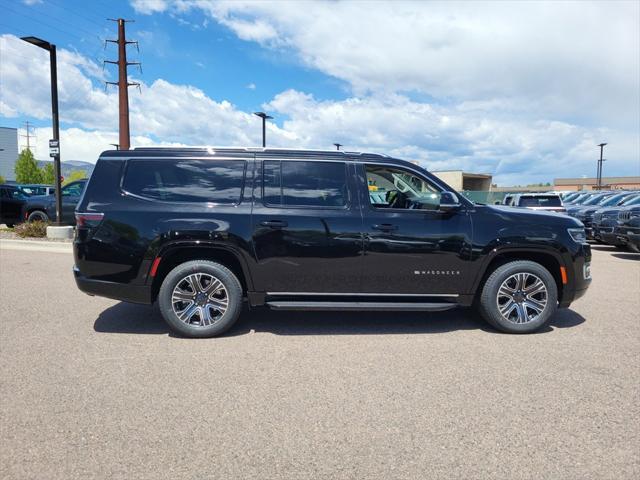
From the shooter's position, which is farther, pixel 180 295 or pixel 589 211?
pixel 589 211

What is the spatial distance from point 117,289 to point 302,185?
88.5 inches

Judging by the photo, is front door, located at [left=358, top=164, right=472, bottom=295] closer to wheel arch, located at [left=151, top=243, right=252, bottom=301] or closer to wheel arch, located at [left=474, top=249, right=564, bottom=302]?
wheel arch, located at [left=474, top=249, right=564, bottom=302]

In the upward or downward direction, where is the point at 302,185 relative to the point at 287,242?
upward

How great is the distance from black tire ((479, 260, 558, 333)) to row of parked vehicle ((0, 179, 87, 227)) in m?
14.5

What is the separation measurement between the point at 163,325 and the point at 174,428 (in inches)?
102

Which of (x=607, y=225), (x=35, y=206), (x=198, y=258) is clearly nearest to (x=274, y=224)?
(x=198, y=258)

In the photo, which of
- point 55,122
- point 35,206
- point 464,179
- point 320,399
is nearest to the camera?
point 320,399

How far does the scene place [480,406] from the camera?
336 cm

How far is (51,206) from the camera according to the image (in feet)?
51.2

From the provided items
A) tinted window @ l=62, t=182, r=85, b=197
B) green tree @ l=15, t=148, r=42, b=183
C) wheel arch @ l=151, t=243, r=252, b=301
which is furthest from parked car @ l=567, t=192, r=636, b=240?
green tree @ l=15, t=148, r=42, b=183

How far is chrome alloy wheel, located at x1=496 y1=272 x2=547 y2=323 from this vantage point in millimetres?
5102

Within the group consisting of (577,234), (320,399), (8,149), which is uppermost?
(8,149)

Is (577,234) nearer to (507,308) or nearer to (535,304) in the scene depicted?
(535,304)

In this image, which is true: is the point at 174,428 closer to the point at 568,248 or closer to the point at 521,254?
the point at 521,254
